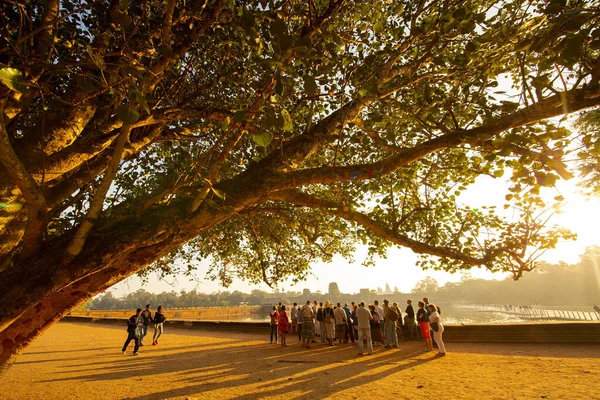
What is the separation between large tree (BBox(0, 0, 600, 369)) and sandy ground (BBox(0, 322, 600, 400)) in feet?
8.28

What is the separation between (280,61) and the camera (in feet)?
5.80

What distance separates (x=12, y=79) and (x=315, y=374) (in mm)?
7644

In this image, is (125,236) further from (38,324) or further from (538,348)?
(538,348)

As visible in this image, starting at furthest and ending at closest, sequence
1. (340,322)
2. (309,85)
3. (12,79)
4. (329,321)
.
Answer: (340,322)
(329,321)
(309,85)
(12,79)

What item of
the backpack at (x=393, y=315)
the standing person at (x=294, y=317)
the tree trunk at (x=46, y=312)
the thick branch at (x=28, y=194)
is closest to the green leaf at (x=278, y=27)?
the thick branch at (x=28, y=194)

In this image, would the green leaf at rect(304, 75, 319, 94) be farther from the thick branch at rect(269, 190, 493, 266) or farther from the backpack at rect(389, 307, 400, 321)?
the backpack at rect(389, 307, 400, 321)

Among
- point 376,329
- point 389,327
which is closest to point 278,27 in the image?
point 389,327

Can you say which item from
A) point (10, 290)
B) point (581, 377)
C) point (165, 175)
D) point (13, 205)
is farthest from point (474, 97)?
point (165, 175)

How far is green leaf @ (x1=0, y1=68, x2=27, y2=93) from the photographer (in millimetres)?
1553

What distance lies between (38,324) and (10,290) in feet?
2.20

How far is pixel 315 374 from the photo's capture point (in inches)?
276

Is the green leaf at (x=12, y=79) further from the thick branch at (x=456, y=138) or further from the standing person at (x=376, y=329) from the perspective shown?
the standing person at (x=376, y=329)

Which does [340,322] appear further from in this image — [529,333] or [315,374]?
[529,333]

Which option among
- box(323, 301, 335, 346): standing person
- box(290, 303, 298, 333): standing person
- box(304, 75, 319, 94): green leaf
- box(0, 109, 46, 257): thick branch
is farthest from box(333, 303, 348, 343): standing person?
box(304, 75, 319, 94): green leaf
